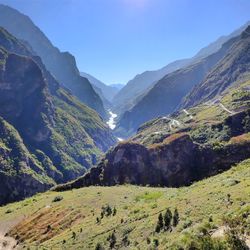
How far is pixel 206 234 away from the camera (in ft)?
107

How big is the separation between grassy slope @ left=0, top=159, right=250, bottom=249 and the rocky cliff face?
20963mm

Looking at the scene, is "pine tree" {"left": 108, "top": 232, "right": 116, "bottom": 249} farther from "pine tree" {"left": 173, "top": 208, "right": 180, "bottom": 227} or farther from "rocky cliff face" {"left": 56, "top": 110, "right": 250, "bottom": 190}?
"rocky cliff face" {"left": 56, "top": 110, "right": 250, "bottom": 190}

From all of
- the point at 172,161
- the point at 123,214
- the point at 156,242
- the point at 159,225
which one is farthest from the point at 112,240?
the point at 172,161

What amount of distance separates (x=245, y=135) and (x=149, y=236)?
60.2 metres

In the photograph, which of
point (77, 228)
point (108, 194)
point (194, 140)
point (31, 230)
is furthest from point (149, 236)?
point (194, 140)

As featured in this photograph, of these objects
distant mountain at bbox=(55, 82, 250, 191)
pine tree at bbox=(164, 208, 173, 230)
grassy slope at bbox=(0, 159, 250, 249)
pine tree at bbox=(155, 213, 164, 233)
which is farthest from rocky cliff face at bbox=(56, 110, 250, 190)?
pine tree at bbox=(155, 213, 164, 233)

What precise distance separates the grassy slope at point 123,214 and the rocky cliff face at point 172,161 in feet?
68.8

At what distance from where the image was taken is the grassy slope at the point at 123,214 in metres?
39.4

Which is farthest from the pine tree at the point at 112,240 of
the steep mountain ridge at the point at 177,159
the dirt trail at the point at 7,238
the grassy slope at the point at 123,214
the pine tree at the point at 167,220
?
the steep mountain ridge at the point at 177,159

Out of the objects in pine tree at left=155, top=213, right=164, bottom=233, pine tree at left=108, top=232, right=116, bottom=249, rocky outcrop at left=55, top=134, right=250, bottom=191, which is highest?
pine tree at left=155, top=213, right=164, bottom=233

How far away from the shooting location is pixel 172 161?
313 feet

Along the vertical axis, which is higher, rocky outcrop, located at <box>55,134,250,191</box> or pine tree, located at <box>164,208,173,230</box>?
pine tree, located at <box>164,208,173,230</box>

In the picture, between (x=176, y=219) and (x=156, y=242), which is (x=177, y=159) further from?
(x=156, y=242)

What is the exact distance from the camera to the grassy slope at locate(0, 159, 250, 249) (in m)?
39.4
